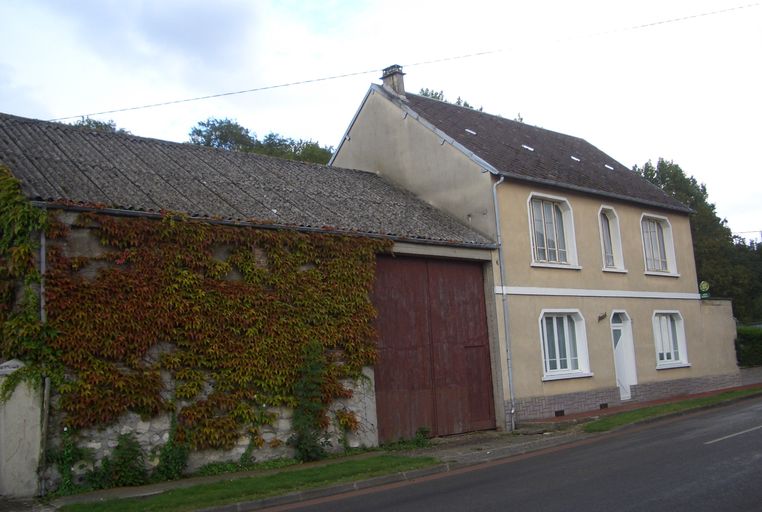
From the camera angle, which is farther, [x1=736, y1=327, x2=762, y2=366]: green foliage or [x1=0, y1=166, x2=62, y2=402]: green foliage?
[x1=736, y1=327, x2=762, y2=366]: green foliage

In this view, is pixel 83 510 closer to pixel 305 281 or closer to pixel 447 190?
pixel 305 281

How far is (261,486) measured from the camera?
36.2 feet

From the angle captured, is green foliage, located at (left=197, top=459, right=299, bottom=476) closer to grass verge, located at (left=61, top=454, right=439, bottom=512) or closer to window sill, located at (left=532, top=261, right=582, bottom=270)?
grass verge, located at (left=61, top=454, right=439, bottom=512)

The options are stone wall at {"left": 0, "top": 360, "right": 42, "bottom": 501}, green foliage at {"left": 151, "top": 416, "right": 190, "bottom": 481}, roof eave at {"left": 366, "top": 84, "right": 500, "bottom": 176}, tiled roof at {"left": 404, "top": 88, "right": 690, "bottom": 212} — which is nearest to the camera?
stone wall at {"left": 0, "top": 360, "right": 42, "bottom": 501}

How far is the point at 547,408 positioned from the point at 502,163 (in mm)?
6529

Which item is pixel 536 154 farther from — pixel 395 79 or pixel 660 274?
pixel 660 274

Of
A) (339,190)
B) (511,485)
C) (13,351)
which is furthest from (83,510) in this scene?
(339,190)

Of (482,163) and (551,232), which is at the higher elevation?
(482,163)

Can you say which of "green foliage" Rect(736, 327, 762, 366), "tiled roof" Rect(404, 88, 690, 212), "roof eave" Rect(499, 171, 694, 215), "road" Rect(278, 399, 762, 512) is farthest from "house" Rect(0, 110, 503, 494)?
"green foliage" Rect(736, 327, 762, 366)

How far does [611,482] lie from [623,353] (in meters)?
13.7

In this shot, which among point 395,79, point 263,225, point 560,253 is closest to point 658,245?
point 560,253

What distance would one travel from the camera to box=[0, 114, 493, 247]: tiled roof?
1330cm

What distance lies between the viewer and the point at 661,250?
25.1 meters

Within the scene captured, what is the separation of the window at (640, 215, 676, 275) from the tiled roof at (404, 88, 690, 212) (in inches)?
26.6
